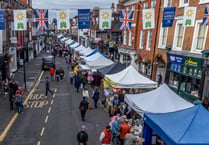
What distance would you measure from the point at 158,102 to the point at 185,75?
8.07 metres

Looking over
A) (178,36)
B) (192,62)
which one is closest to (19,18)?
(178,36)

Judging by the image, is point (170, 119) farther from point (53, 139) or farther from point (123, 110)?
point (53, 139)

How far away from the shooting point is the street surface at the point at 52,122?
918 centimetres

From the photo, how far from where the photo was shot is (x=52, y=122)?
11.1 m

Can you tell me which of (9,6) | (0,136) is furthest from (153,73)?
(9,6)

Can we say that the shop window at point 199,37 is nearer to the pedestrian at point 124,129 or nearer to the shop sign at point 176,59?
the shop sign at point 176,59

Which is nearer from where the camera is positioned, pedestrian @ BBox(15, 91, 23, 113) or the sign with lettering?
pedestrian @ BBox(15, 91, 23, 113)

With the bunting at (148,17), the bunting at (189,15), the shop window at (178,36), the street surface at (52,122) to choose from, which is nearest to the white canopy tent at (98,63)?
the street surface at (52,122)

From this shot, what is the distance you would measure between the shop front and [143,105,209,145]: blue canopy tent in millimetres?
8261

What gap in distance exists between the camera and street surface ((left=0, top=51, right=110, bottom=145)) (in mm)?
9180

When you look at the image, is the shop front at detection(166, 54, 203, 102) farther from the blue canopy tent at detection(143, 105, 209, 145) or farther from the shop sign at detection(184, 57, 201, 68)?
the blue canopy tent at detection(143, 105, 209, 145)

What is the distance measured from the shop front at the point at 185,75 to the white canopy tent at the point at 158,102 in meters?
5.90

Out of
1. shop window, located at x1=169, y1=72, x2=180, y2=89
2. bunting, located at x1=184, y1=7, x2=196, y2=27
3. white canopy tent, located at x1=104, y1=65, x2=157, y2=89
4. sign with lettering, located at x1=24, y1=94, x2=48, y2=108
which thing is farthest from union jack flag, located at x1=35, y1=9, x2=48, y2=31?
shop window, located at x1=169, y1=72, x2=180, y2=89

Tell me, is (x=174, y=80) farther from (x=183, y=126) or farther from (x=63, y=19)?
(x=183, y=126)
